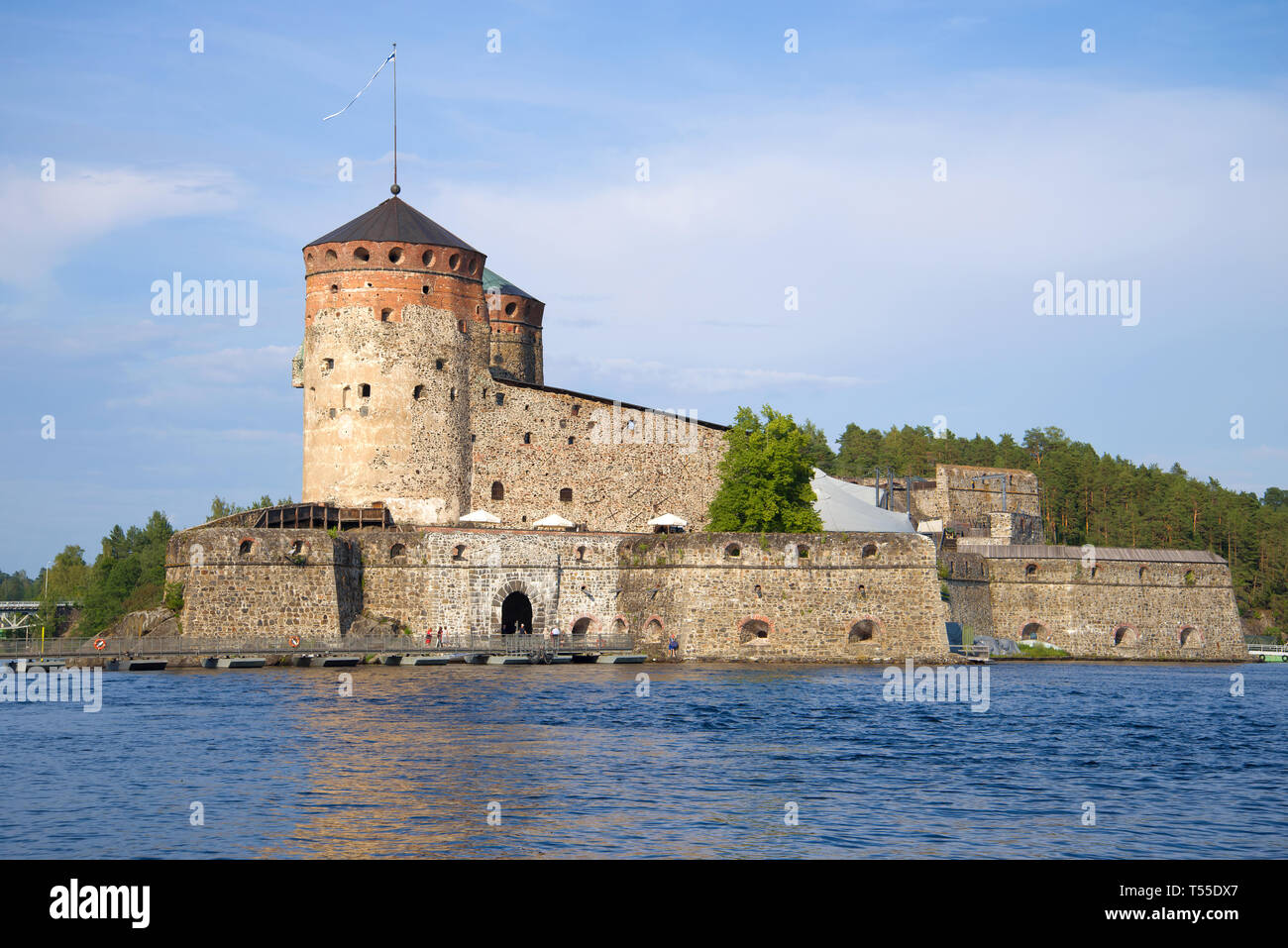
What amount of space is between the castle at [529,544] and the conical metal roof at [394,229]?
0.39 feet

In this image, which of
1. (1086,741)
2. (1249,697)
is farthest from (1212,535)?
(1086,741)

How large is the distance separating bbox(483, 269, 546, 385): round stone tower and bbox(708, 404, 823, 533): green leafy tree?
41.0ft

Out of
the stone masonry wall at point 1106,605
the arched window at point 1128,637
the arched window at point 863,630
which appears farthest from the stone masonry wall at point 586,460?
the arched window at point 1128,637

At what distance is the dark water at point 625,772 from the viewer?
1627 centimetres

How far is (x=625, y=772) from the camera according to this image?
21672 millimetres

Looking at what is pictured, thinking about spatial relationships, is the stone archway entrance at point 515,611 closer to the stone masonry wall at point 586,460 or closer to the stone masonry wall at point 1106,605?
the stone masonry wall at point 586,460

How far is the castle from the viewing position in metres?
45.3

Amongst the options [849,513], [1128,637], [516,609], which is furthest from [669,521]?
[1128,637]

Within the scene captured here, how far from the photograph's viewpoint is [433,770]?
21109 millimetres

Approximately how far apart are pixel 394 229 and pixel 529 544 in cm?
1312
